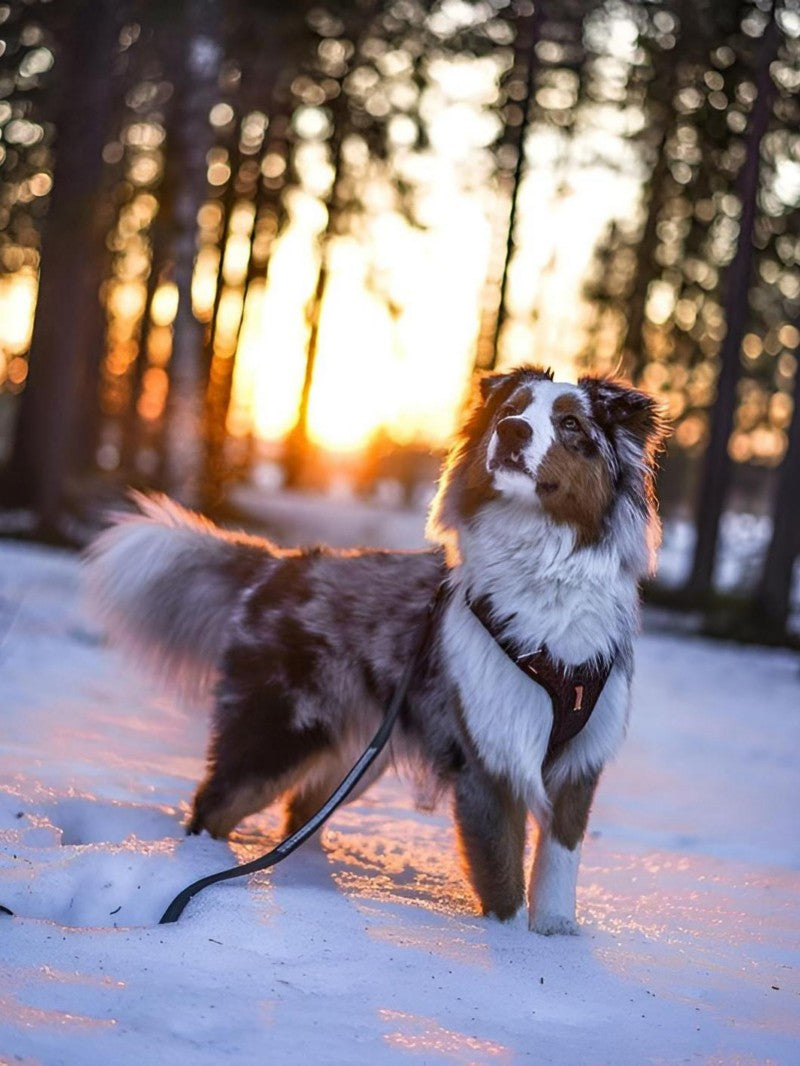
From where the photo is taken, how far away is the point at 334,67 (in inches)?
1000

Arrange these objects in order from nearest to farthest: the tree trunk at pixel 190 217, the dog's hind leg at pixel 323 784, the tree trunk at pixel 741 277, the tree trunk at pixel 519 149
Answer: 1. the dog's hind leg at pixel 323 784
2. the tree trunk at pixel 190 217
3. the tree trunk at pixel 741 277
4. the tree trunk at pixel 519 149

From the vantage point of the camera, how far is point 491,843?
465 cm

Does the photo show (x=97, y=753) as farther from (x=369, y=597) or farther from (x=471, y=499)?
(x=471, y=499)

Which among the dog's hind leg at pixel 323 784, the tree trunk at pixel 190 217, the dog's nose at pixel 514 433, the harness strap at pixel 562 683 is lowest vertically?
the dog's hind leg at pixel 323 784

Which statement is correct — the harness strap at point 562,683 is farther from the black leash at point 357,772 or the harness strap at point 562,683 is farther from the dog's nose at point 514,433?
the dog's nose at point 514,433

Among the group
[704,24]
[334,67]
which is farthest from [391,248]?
[704,24]

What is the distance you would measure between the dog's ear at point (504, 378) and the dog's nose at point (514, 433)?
1.75 feet

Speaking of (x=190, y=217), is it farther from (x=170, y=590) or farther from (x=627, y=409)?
(x=627, y=409)

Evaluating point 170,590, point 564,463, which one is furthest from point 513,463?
point 170,590

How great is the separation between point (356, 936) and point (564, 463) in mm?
1840

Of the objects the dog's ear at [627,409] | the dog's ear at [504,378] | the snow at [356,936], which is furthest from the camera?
the dog's ear at [504,378]

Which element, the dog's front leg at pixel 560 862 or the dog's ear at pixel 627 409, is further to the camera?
the dog's ear at pixel 627 409

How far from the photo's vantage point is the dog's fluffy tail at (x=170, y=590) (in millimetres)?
5691

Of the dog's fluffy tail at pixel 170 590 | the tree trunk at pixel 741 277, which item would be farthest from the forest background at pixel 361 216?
the dog's fluffy tail at pixel 170 590
